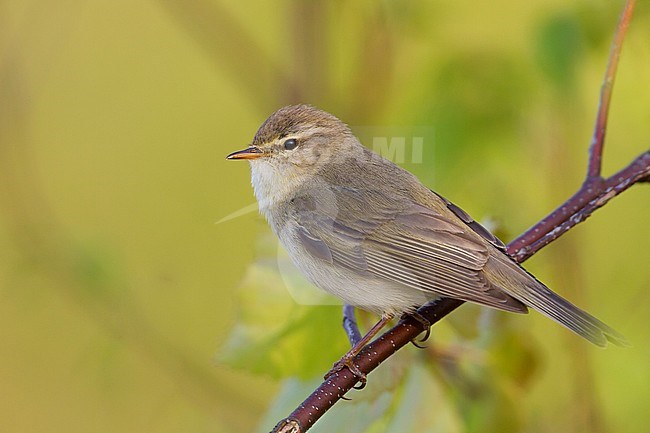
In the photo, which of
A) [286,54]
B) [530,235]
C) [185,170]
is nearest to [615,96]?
[530,235]

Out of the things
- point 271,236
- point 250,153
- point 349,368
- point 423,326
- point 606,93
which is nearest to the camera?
point 349,368

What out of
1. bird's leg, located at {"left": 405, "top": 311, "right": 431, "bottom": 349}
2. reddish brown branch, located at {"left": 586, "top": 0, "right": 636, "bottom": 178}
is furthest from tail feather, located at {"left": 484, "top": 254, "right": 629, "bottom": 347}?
reddish brown branch, located at {"left": 586, "top": 0, "right": 636, "bottom": 178}

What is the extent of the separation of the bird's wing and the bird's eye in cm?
33

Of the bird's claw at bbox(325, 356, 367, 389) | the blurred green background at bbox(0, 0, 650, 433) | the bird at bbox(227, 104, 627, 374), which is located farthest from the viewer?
the bird at bbox(227, 104, 627, 374)

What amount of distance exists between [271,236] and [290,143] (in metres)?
0.55

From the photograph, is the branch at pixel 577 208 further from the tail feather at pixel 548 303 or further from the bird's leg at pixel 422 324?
the tail feather at pixel 548 303

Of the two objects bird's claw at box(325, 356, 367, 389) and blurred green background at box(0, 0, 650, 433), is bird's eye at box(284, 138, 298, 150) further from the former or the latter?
bird's claw at box(325, 356, 367, 389)

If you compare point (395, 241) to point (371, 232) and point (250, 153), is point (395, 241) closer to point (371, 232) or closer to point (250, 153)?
point (371, 232)

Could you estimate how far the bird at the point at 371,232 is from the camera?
261 cm

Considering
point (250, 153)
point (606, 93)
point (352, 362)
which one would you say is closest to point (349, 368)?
point (352, 362)

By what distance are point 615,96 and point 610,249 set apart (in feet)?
3.80

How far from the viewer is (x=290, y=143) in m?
3.24

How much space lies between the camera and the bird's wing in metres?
2.69

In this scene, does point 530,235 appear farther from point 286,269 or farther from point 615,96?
point 615,96
